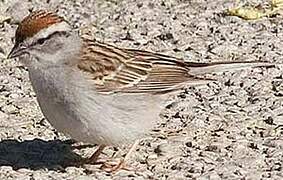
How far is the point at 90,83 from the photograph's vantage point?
245 inches

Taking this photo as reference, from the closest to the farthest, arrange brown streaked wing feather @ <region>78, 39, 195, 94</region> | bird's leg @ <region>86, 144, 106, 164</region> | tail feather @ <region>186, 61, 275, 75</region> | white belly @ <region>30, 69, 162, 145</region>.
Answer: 1. white belly @ <region>30, 69, 162, 145</region>
2. brown streaked wing feather @ <region>78, 39, 195, 94</region>
3. bird's leg @ <region>86, 144, 106, 164</region>
4. tail feather @ <region>186, 61, 275, 75</region>

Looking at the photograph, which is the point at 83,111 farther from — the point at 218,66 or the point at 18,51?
the point at 218,66

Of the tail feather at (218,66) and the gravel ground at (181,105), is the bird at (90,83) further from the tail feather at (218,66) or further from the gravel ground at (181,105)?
the gravel ground at (181,105)

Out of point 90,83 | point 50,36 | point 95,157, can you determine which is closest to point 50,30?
point 50,36

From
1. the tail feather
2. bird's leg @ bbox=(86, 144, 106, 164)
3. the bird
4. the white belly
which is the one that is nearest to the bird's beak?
the bird

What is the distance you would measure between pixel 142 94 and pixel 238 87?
1322mm

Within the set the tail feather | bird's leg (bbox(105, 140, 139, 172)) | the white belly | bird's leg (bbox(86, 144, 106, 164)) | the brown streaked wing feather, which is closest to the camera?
the white belly

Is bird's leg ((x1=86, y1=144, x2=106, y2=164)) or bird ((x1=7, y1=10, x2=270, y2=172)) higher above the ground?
bird ((x1=7, y1=10, x2=270, y2=172))

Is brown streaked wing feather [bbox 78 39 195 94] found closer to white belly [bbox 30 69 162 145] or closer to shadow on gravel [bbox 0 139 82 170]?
white belly [bbox 30 69 162 145]

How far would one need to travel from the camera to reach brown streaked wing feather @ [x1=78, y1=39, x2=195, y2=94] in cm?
636

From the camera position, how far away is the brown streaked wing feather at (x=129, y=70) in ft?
20.9

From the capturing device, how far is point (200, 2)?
9148 millimetres

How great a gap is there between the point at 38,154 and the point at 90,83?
798 millimetres

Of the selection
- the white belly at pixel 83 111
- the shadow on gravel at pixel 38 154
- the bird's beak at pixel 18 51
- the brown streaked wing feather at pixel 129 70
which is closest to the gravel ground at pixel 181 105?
the shadow on gravel at pixel 38 154
